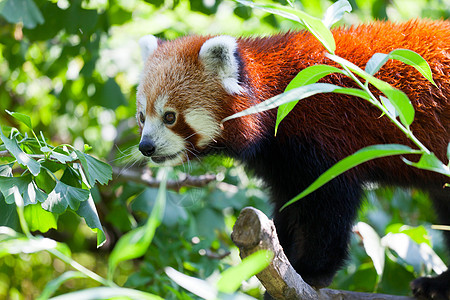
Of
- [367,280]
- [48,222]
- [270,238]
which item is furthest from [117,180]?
[270,238]

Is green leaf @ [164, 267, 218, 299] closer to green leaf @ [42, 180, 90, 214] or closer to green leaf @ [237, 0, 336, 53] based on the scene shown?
green leaf @ [237, 0, 336, 53]

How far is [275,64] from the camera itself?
2020mm

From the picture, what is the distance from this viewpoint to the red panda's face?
197 centimetres

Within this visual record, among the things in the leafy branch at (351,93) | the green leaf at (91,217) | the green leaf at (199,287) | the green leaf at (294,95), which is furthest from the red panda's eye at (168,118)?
the green leaf at (199,287)

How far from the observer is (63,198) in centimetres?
140

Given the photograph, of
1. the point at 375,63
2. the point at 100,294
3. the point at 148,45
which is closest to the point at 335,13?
the point at 375,63

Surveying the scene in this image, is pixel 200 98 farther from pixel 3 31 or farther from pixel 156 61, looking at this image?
pixel 3 31

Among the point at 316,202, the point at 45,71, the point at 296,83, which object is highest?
the point at 296,83

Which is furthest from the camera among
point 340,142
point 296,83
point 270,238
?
point 340,142

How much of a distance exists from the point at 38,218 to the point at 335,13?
1.05m

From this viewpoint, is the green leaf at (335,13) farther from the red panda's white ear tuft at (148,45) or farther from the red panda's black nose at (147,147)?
the red panda's white ear tuft at (148,45)

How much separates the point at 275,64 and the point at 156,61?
19.7 inches

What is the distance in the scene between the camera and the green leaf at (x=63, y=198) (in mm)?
1385

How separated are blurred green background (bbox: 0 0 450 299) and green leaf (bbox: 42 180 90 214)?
28.3 inches
